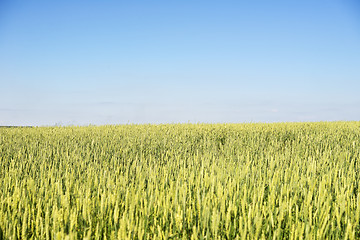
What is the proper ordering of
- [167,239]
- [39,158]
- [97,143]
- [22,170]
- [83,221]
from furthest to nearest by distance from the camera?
[97,143]
[39,158]
[22,170]
[83,221]
[167,239]

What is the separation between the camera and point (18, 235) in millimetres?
2107

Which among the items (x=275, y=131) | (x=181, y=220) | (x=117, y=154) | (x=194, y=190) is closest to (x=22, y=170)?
(x=117, y=154)

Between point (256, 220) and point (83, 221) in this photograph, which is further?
point (83, 221)

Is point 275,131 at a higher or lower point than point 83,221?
higher

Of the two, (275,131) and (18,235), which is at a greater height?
(275,131)

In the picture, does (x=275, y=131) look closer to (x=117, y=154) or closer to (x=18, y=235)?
(x=117, y=154)

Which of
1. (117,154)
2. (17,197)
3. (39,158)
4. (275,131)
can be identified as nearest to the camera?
(17,197)

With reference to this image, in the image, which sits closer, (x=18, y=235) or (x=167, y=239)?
(x=167, y=239)

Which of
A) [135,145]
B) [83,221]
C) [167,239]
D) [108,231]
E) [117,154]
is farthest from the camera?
[135,145]

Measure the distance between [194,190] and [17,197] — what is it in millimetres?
1663

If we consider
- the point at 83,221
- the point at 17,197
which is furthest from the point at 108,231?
the point at 17,197

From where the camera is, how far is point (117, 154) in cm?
551

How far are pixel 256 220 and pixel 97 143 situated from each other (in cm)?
526

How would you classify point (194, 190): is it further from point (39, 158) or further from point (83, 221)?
point (39, 158)
